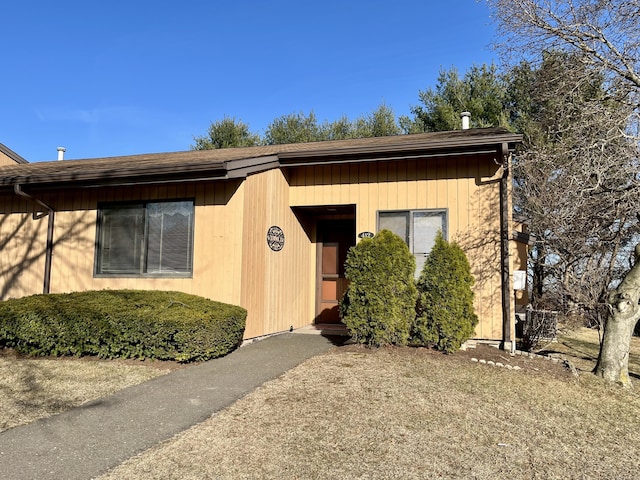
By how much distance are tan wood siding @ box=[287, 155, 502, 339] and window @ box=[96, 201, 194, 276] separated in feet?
8.16

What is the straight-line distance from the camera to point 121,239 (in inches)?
320

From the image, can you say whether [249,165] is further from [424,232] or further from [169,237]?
[424,232]

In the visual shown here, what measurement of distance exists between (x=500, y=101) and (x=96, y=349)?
17.2m

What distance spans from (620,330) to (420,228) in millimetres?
3275

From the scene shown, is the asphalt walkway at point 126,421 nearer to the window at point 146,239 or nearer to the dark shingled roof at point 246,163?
the window at point 146,239

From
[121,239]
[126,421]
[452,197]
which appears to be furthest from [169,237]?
[452,197]

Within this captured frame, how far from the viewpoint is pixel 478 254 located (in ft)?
24.5

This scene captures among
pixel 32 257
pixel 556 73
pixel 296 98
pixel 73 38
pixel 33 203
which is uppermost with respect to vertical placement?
pixel 296 98

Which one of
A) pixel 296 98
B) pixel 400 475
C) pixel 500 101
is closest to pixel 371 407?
pixel 400 475

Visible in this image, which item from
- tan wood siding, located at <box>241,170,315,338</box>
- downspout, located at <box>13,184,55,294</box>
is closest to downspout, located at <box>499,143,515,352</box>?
tan wood siding, located at <box>241,170,315,338</box>

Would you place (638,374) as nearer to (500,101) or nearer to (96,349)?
(96,349)

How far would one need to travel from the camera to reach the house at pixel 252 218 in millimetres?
7273

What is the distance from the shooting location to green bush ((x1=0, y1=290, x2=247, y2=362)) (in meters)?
6.07

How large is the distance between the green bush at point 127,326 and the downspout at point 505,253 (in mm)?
4212
